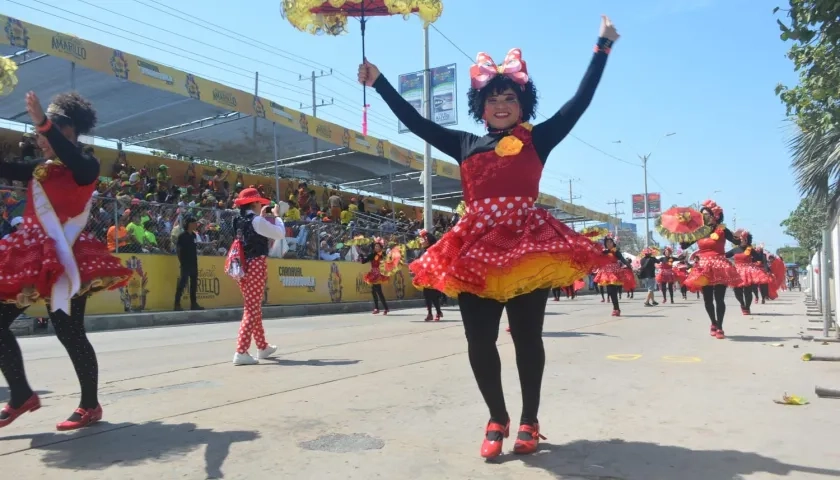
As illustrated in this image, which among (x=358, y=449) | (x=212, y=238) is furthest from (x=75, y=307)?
(x=212, y=238)

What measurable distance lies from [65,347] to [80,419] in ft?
1.44

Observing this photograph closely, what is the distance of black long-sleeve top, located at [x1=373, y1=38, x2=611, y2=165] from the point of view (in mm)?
3510

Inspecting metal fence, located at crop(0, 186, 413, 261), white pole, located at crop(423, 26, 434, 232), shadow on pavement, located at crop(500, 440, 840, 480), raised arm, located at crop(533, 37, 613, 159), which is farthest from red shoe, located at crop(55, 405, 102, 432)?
white pole, located at crop(423, 26, 434, 232)

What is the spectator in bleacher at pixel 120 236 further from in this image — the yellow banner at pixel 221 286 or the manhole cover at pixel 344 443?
the manhole cover at pixel 344 443

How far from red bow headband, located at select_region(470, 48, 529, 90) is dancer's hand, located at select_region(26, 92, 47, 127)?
2.24 m

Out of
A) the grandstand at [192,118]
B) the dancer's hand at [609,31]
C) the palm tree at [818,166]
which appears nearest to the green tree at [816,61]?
the palm tree at [818,166]

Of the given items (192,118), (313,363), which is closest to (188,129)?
(192,118)

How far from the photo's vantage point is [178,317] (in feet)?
45.6

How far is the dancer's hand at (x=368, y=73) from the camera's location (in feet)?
12.3

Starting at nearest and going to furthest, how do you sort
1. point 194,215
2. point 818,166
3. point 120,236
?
Result: point 818,166
point 120,236
point 194,215

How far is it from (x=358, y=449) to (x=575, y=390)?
2.25 m

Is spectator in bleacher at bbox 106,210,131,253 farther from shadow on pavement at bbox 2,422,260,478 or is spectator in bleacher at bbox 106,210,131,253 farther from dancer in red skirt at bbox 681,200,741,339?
dancer in red skirt at bbox 681,200,741,339

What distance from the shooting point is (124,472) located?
3.06 m

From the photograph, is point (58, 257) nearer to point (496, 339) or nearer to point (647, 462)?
point (496, 339)
